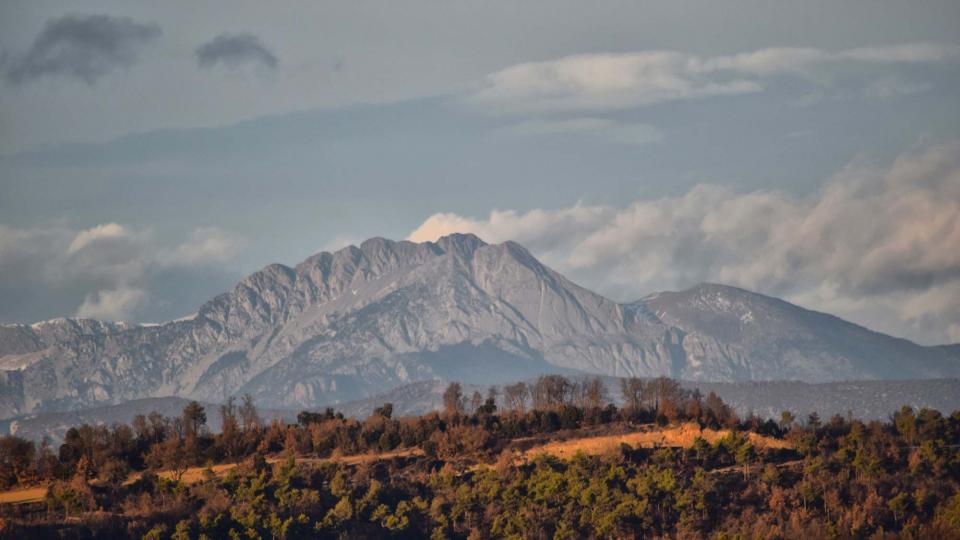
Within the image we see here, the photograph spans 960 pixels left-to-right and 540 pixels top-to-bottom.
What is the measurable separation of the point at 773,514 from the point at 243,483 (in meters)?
73.5

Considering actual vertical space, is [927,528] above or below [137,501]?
below

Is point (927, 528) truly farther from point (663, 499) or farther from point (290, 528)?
point (290, 528)

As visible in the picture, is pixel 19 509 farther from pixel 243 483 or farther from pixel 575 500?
pixel 575 500

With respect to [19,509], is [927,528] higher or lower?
lower

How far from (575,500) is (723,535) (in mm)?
22520

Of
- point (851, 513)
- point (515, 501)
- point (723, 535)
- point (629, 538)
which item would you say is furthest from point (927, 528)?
point (515, 501)

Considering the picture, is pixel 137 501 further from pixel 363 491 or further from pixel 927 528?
pixel 927 528

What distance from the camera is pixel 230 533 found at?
574 ft

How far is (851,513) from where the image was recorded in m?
183

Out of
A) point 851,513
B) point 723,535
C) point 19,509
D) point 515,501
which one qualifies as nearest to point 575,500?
point 515,501

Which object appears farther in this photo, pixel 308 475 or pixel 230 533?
pixel 308 475

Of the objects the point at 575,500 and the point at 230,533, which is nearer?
the point at 230,533

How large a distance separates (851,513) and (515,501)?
148ft

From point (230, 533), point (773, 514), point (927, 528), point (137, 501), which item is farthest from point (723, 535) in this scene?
point (137, 501)
